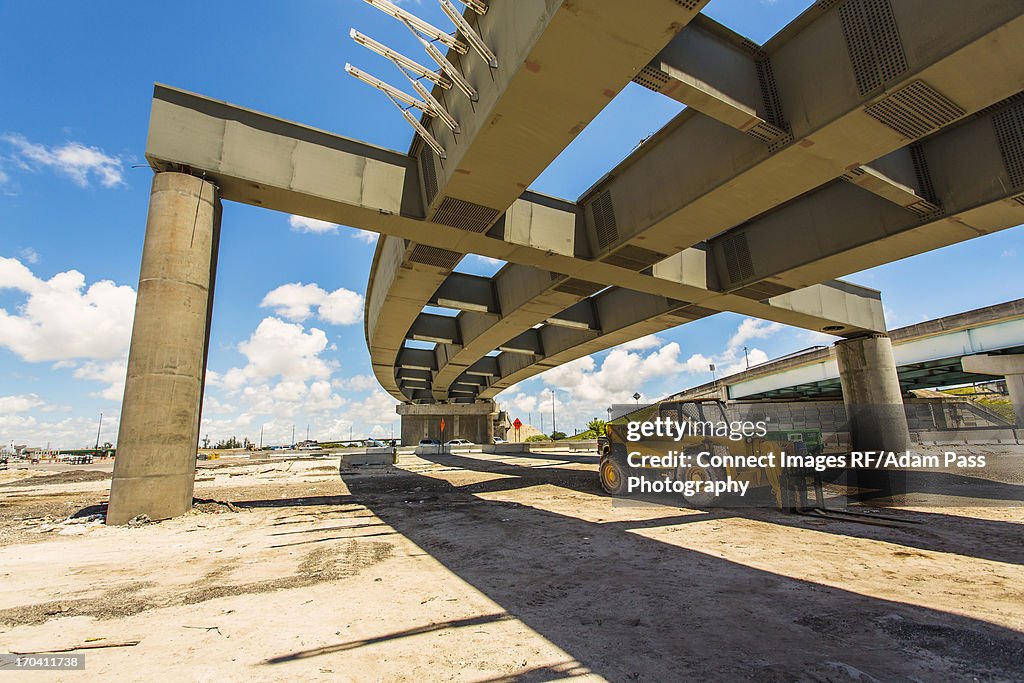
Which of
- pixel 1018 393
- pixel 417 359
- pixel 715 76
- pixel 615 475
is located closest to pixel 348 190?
pixel 715 76

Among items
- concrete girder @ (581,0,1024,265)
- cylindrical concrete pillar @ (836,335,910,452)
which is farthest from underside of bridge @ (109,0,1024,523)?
cylindrical concrete pillar @ (836,335,910,452)

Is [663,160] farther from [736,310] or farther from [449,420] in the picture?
[449,420]

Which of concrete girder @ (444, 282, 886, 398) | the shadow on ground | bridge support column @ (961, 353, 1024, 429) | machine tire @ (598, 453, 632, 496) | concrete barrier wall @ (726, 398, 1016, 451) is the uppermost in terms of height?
concrete girder @ (444, 282, 886, 398)

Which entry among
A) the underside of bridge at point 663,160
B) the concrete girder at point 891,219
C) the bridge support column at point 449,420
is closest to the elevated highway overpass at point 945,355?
the concrete girder at point 891,219

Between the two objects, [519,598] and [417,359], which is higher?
[417,359]

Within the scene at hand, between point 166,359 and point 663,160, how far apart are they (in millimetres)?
10760

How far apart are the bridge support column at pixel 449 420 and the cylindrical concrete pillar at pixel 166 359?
122 feet

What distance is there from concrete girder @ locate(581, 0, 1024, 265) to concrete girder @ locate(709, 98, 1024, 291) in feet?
8.89

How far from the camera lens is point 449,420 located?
51062 millimetres

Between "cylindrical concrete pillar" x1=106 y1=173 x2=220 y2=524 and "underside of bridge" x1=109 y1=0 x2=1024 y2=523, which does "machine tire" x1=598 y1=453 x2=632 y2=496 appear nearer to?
"underside of bridge" x1=109 y1=0 x2=1024 y2=523

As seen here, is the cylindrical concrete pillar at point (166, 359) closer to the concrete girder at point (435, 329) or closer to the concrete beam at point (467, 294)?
the concrete beam at point (467, 294)

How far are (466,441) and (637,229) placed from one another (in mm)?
41497

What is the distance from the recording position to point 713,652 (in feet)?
11.7

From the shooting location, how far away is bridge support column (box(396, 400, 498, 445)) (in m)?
46.1
